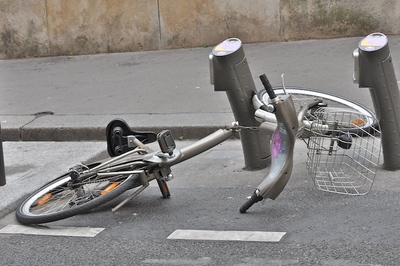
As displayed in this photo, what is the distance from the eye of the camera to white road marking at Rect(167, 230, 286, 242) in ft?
15.0

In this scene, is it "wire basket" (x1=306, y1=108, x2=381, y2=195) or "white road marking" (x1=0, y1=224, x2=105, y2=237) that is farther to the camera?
"wire basket" (x1=306, y1=108, x2=381, y2=195)

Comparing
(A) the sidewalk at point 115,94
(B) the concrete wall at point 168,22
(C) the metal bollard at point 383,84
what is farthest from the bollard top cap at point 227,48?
(B) the concrete wall at point 168,22

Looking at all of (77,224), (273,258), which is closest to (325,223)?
(273,258)

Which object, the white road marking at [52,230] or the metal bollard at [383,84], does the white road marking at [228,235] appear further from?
the metal bollard at [383,84]

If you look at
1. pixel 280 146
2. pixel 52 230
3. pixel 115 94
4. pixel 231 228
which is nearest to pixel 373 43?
pixel 280 146

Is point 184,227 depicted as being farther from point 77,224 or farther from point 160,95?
point 160,95

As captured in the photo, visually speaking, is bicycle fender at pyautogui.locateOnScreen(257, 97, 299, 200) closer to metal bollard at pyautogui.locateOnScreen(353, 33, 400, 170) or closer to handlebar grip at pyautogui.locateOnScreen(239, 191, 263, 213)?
handlebar grip at pyautogui.locateOnScreen(239, 191, 263, 213)

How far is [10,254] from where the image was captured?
183 inches

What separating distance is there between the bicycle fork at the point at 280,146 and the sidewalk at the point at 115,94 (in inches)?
36.6

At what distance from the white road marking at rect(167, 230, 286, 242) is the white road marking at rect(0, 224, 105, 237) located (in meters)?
Result: 0.57

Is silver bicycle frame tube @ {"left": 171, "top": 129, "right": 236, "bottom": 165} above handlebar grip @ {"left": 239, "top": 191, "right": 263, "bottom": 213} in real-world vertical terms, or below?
above

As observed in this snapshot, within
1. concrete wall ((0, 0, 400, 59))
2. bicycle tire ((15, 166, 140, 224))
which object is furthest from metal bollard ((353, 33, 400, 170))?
concrete wall ((0, 0, 400, 59))

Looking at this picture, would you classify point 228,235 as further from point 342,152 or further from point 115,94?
point 115,94

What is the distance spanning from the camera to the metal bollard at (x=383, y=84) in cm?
541
